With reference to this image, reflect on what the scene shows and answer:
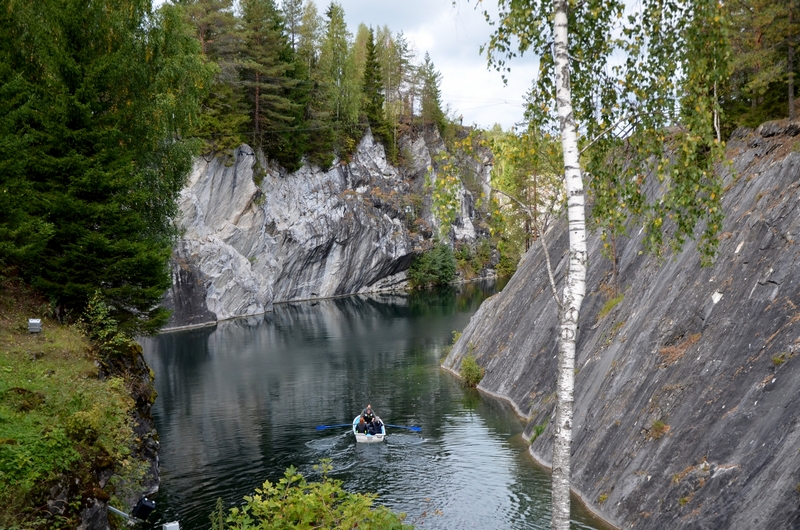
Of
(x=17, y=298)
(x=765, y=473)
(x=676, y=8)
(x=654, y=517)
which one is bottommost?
(x=654, y=517)

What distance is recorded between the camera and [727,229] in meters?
19.1

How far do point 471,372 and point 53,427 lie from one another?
26.8m

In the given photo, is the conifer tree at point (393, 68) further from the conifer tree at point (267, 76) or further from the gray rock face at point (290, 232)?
the conifer tree at point (267, 76)

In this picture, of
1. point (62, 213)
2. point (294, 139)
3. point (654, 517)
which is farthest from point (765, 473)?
point (294, 139)

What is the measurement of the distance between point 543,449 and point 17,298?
60.5 feet

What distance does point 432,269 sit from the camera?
100 m

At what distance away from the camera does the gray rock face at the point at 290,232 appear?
67094mm

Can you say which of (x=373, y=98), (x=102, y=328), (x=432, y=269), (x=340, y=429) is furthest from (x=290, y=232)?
(x=102, y=328)

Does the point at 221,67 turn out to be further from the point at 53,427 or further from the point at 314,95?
the point at 53,427

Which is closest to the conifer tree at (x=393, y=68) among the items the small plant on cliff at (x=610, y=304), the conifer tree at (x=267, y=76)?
the conifer tree at (x=267, y=76)

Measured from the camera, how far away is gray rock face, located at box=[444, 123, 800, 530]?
42.1 ft

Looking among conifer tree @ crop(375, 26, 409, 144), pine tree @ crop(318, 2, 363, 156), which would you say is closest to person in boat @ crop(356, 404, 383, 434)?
pine tree @ crop(318, 2, 363, 156)

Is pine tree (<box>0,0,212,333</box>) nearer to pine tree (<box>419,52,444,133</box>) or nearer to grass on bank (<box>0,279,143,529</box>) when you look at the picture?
grass on bank (<box>0,279,143,529</box>)

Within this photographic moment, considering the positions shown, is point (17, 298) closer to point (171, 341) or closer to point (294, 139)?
point (171, 341)
